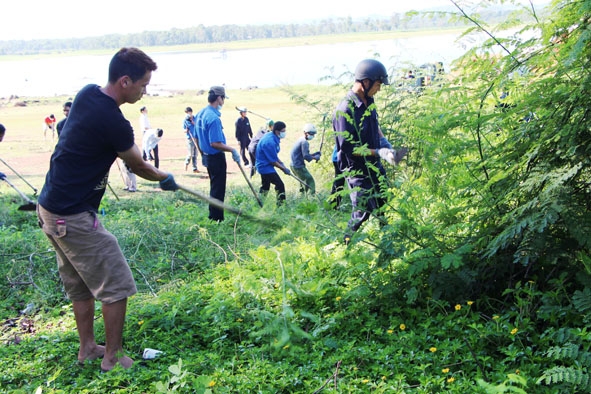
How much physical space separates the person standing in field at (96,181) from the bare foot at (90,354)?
0.64 ft

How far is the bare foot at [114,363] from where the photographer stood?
404 cm

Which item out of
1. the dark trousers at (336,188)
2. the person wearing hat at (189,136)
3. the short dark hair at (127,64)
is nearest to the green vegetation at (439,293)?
the dark trousers at (336,188)

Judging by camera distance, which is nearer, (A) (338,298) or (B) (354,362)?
(B) (354,362)

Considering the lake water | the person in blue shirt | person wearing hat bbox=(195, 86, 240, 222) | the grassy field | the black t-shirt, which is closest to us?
the black t-shirt

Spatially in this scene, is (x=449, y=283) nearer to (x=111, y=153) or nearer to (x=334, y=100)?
(x=111, y=153)

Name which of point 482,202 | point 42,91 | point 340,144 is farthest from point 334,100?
point 42,91

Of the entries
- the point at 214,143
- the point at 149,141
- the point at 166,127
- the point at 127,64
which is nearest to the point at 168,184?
the point at 127,64

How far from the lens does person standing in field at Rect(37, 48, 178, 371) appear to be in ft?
12.5

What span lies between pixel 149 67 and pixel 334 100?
607cm

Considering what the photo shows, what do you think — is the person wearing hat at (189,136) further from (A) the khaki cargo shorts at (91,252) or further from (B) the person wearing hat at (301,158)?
(A) the khaki cargo shorts at (91,252)

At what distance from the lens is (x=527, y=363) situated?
3510mm

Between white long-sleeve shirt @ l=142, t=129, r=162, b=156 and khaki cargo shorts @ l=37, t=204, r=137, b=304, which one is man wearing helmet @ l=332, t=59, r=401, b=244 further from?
white long-sleeve shirt @ l=142, t=129, r=162, b=156

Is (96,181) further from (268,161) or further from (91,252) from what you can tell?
(268,161)

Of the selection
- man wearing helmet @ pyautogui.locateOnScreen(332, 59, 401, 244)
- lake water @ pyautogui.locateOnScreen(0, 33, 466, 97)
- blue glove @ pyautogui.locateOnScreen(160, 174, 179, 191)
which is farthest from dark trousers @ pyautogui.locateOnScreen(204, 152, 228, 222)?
lake water @ pyautogui.locateOnScreen(0, 33, 466, 97)
